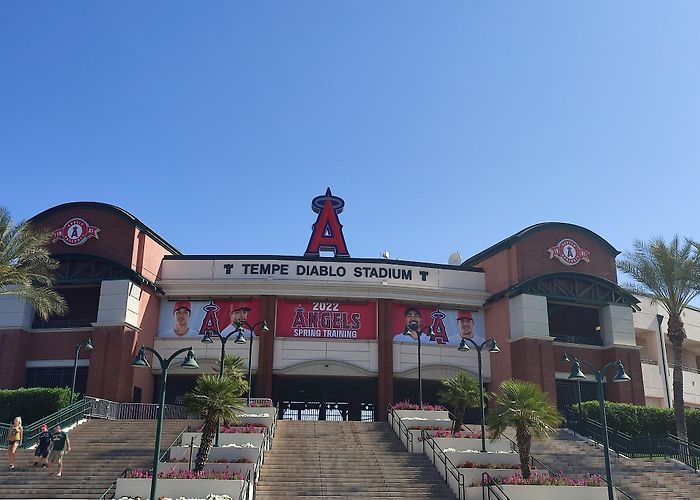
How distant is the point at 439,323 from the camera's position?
4375 cm

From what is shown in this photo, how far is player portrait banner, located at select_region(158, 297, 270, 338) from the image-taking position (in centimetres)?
4266

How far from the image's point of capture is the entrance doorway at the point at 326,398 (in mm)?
43406

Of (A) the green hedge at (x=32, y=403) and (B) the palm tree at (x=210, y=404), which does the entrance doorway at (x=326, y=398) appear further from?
(B) the palm tree at (x=210, y=404)

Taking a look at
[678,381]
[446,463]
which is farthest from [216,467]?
[678,381]

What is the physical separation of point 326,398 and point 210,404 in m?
20.5

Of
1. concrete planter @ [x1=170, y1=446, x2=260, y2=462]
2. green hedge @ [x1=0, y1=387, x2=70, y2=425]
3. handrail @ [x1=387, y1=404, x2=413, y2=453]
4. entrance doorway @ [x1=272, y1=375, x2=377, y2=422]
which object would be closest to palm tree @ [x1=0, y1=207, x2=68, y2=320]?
green hedge @ [x1=0, y1=387, x2=70, y2=425]

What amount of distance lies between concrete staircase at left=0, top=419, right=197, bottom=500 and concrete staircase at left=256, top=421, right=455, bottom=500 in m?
4.63

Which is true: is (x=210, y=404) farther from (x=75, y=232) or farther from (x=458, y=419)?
(x=75, y=232)

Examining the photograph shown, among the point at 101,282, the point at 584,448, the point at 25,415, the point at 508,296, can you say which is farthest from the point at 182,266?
the point at 584,448

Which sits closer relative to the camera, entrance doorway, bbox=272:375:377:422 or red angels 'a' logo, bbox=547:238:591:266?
entrance doorway, bbox=272:375:377:422

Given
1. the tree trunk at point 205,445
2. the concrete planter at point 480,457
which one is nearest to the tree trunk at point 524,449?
the concrete planter at point 480,457

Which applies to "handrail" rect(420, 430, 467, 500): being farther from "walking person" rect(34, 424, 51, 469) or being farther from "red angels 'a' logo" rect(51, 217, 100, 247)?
"red angels 'a' logo" rect(51, 217, 100, 247)

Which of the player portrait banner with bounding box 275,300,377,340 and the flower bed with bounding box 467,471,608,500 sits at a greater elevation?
the player portrait banner with bounding box 275,300,377,340


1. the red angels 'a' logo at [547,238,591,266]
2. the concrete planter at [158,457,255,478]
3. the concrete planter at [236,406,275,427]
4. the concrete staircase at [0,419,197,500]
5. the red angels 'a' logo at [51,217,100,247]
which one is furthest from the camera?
the red angels 'a' logo at [547,238,591,266]
